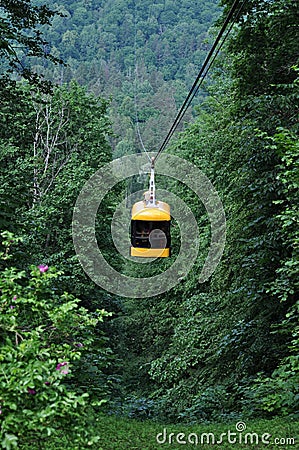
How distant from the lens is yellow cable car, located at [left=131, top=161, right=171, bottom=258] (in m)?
9.44

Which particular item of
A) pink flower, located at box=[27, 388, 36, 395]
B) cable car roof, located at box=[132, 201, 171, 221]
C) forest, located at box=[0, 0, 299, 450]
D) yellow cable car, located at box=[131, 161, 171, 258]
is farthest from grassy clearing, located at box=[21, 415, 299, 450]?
pink flower, located at box=[27, 388, 36, 395]

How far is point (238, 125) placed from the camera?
33.0 feet

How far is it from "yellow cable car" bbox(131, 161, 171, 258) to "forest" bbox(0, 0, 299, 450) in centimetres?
142

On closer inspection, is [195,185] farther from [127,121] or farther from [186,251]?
[127,121]

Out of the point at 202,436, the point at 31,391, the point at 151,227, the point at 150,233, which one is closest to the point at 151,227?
the point at 151,227

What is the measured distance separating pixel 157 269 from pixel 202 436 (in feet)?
58.0

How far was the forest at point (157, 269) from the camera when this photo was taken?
3.54 metres

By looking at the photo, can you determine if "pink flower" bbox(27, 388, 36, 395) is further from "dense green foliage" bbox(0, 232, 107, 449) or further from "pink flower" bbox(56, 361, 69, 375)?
"pink flower" bbox(56, 361, 69, 375)

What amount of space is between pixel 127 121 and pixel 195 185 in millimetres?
31152

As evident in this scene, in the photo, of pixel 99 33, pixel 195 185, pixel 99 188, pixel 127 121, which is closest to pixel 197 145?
pixel 195 185

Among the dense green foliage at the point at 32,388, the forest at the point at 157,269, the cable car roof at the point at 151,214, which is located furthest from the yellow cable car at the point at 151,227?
the dense green foliage at the point at 32,388

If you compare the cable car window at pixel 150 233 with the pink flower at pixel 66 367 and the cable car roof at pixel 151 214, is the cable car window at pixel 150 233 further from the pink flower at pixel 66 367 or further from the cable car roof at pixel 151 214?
the pink flower at pixel 66 367

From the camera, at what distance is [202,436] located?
7191 mm

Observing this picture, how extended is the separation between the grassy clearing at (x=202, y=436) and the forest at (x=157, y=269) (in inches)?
1.2
